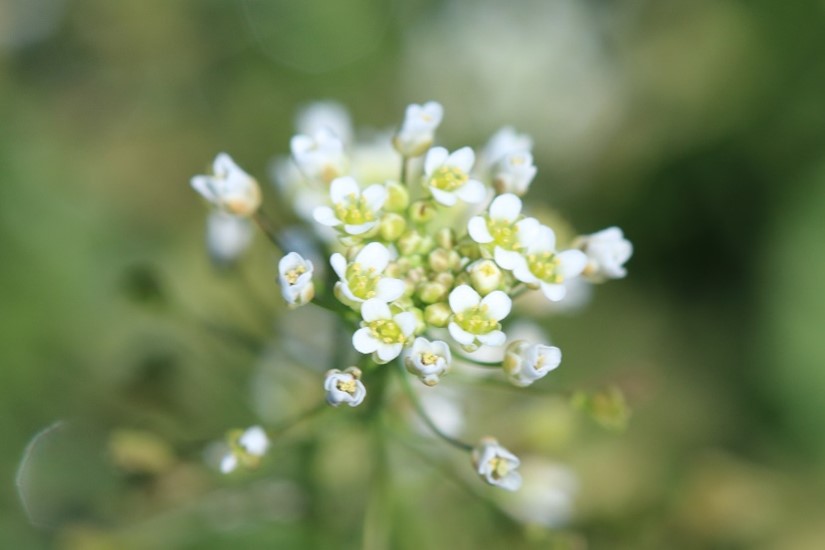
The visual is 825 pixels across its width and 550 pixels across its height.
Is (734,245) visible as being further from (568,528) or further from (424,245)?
(424,245)

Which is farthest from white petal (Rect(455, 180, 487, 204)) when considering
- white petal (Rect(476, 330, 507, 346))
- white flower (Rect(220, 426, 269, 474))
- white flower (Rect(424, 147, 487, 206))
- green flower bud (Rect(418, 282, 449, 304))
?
white flower (Rect(220, 426, 269, 474))

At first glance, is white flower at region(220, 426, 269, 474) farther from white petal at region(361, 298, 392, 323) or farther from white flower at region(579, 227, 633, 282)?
white flower at region(579, 227, 633, 282)

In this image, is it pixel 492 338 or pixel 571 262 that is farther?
pixel 571 262

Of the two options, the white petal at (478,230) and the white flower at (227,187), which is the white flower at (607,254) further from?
the white flower at (227,187)

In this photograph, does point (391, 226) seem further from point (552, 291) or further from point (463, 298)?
point (552, 291)

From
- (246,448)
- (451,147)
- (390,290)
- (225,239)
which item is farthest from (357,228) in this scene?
(451,147)

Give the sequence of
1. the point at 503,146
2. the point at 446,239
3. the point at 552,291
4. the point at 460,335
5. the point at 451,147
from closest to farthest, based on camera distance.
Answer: the point at 460,335
the point at 552,291
the point at 446,239
the point at 503,146
the point at 451,147
